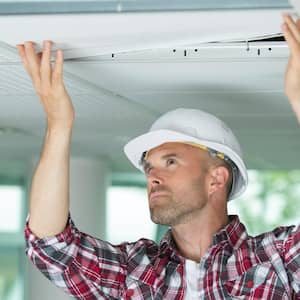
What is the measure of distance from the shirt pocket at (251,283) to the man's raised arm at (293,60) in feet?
1.42

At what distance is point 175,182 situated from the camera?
2.67 meters

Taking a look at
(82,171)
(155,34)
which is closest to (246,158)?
(82,171)

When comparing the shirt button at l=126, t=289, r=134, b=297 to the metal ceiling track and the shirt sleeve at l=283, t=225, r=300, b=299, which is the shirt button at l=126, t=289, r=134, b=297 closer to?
the shirt sleeve at l=283, t=225, r=300, b=299

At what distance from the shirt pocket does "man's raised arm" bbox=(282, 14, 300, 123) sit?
0.43 metres

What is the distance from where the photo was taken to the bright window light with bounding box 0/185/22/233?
19.5 ft

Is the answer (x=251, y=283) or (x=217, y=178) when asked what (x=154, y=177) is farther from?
(x=251, y=283)

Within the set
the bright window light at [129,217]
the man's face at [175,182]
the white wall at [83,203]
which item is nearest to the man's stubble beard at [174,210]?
the man's face at [175,182]

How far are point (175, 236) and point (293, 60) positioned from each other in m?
A: 0.67

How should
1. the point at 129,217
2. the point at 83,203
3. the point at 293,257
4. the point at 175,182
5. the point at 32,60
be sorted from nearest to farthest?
1. the point at 32,60
2. the point at 293,257
3. the point at 175,182
4. the point at 83,203
5. the point at 129,217

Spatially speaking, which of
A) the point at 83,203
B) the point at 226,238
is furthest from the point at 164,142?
the point at 83,203

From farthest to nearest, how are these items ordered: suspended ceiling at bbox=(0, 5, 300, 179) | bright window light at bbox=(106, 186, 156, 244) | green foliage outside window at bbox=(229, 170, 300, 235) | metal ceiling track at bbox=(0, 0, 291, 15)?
1. green foliage outside window at bbox=(229, 170, 300, 235)
2. bright window light at bbox=(106, 186, 156, 244)
3. suspended ceiling at bbox=(0, 5, 300, 179)
4. metal ceiling track at bbox=(0, 0, 291, 15)

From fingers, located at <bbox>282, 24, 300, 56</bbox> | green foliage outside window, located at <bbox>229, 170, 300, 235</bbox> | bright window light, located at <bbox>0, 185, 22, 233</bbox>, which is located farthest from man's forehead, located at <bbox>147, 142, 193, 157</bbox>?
green foliage outside window, located at <bbox>229, 170, 300, 235</bbox>

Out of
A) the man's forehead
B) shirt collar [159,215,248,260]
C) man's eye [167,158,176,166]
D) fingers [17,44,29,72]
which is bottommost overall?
shirt collar [159,215,248,260]

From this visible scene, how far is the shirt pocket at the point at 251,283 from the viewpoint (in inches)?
102
